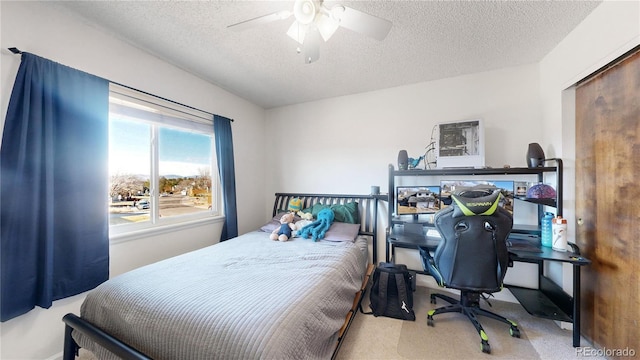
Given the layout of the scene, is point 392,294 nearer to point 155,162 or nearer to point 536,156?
point 536,156

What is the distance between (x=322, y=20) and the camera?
4.65ft

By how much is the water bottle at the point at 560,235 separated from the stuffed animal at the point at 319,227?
6.88 feet

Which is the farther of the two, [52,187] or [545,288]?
[545,288]

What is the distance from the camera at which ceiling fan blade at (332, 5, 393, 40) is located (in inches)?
50.7

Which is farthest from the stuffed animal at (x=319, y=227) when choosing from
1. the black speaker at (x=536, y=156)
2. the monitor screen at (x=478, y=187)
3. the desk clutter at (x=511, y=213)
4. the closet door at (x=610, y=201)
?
the closet door at (x=610, y=201)

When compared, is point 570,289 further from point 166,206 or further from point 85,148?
point 85,148

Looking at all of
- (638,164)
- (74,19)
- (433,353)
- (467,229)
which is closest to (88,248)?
(74,19)

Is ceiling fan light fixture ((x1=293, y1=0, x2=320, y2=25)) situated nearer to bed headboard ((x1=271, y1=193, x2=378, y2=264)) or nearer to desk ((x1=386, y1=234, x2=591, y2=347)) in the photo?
desk ((x1=386, y1=234, x2=591, y2=347))

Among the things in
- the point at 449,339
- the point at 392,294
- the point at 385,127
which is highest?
the point at 385,127

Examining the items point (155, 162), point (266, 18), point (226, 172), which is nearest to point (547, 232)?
point (266, 18)

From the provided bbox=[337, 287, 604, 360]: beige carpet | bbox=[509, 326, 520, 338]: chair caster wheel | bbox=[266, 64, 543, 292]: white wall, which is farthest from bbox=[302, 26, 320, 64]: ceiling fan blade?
bbox=[509, 326, 520, 338]: chair caster wheel

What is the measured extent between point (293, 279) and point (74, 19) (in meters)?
2.67

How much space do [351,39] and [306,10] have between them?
82 cm

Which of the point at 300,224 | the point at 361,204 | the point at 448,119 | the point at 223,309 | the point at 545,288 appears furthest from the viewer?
the point at 361,204
